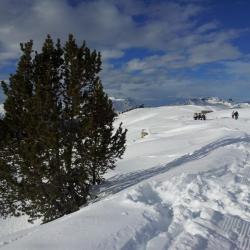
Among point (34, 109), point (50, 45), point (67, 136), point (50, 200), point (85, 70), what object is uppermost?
point (50, 45)

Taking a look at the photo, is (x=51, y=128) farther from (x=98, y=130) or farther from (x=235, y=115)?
(x=235, y=115)

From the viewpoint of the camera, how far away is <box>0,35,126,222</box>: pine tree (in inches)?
626

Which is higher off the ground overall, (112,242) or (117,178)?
(112,242)

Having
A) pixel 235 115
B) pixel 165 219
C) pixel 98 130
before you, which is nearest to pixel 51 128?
pixel 98 130

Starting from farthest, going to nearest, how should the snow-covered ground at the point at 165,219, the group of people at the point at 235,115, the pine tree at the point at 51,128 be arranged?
the group of people at the point at 235,115, the pine tree at the point at 51,128, the snow-covered ground at the point at 165,219

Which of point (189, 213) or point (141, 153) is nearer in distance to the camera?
point (189, 213)

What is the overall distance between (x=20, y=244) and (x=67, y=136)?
32.5 feet

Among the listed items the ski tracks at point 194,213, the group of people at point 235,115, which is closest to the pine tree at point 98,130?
the ski tracks at point 194,213

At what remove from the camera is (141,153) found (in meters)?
30.3

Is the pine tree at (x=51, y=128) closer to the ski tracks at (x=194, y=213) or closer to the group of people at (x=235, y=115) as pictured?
the ski tracks at (x=194, y=213)

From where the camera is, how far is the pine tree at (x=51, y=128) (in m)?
15.9

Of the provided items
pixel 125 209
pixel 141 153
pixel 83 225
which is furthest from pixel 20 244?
pixel 141 153

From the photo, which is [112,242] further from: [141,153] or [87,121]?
[141,153]

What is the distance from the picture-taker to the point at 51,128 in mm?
15898
